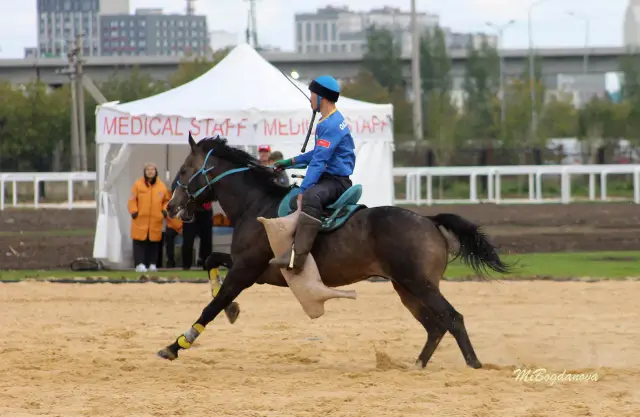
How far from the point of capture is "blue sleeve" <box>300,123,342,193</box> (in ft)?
34.1

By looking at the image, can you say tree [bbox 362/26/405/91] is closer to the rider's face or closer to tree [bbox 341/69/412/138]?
tree [bbox 341/69/412/138]

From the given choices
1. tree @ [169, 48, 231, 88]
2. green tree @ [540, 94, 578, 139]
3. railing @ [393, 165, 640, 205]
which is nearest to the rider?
railing @ [393, 165, 640, 205]

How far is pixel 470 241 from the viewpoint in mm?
10562

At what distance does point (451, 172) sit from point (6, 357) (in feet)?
103

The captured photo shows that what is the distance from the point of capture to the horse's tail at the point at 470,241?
10523 millimetres

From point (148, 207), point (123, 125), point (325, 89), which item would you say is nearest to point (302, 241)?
point (325, 89)

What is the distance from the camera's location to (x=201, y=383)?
967 cm

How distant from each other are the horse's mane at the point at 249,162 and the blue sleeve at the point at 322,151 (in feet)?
2.12

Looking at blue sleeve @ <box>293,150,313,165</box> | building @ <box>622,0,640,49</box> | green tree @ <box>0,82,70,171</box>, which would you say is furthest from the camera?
building @ <box>622,0,640,49</box>

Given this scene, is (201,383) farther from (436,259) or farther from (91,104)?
(91,104)

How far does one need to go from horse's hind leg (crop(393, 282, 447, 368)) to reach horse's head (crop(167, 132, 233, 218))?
1.94 metres

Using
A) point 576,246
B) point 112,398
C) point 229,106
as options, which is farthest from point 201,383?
point 576,246

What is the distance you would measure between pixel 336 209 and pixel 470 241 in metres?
1.15

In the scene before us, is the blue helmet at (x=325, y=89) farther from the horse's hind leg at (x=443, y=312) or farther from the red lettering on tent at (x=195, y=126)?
the red lettering on tent at (x=195, y=126)
